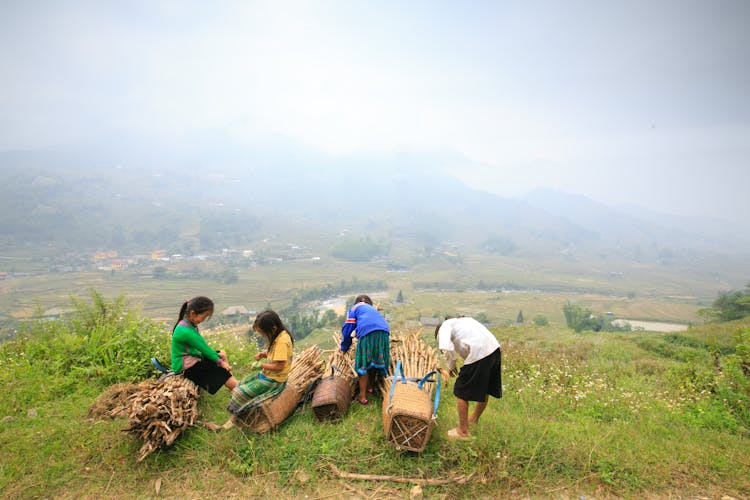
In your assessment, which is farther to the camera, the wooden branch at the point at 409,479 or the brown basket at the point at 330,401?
the brown basket at the point at 330,401

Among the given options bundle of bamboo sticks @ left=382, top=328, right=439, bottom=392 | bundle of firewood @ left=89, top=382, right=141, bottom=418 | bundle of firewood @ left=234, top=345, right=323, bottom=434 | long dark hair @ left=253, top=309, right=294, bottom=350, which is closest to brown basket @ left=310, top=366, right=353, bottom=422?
bundle of firewood @ left=234, top=345, right=323, bottom=434

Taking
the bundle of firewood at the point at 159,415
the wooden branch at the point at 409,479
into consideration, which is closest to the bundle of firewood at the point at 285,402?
the bundle of firewood at the point at 159,415

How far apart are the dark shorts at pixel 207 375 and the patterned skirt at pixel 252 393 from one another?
54cm

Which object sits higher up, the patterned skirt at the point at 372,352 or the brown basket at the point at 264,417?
the patterned skirt at the point at 372,352

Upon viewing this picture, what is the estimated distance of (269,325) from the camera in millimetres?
3910

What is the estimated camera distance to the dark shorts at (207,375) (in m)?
4.15

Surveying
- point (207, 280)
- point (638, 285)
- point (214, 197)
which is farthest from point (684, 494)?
point (214, 197)

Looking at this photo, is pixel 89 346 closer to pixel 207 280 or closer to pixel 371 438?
pixel 371 438

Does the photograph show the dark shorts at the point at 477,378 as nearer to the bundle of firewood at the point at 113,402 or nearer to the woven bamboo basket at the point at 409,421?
the woven bamboo basket at the point at 409,421

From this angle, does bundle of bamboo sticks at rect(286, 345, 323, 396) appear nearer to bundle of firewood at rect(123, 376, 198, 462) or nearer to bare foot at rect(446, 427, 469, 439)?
bundle of firewood at rect(123, 376, 198, 462)

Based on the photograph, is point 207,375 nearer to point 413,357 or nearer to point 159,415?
point 159,415

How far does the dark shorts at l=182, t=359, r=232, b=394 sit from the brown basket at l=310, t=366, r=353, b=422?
1.33 m

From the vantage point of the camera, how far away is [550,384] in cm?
560

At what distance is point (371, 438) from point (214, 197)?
220 m
